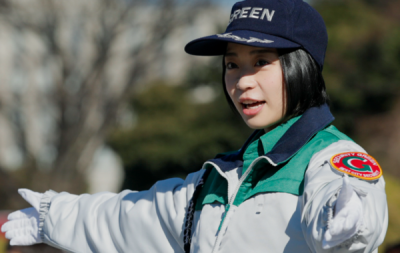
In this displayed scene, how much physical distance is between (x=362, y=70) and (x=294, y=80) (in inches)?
217

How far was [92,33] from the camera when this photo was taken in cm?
918

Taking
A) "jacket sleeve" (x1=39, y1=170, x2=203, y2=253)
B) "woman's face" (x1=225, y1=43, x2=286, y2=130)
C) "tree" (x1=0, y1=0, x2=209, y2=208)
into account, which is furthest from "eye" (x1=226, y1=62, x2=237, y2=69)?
"tree" (x1=0, y1=0, x2=209, y2=208)

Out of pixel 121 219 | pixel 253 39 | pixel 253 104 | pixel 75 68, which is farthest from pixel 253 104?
pixel 75 68

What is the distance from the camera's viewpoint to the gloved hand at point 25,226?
7.04 ft

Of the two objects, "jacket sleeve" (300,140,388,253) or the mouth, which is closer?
"jacket sleeve" (300,140,388,253)

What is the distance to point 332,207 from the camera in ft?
4.10

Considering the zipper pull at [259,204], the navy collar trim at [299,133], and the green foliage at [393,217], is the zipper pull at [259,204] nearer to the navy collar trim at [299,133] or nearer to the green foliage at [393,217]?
the navy collar trim at [299,133]

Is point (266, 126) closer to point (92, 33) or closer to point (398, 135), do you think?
point (398, 135)

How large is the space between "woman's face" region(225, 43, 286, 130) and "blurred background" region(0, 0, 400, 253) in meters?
5.01

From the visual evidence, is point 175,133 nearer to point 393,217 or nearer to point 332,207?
point 393,217

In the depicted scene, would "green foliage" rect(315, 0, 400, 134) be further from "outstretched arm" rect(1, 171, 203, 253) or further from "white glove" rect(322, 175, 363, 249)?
"white glove" rect(322, 175, 363, 249)

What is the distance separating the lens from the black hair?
170 cm

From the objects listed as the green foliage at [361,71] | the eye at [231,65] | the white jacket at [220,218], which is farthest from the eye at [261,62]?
the green foliage at [361,71]

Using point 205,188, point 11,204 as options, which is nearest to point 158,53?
point 11,204
